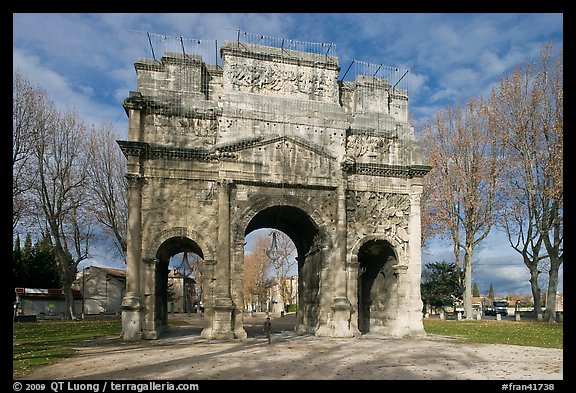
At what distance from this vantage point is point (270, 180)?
67.4 feet

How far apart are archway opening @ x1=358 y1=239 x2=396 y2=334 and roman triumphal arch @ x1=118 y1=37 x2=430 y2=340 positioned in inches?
4.8

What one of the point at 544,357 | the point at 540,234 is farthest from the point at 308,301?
the point at 540,234

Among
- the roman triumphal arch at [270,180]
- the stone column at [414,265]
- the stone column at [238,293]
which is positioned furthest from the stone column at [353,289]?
the stone column at [238,293]

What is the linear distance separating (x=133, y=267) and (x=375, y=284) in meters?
11.6

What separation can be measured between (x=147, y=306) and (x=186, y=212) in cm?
400

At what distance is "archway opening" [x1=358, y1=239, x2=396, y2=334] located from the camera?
2256cm

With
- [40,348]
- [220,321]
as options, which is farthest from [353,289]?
[40,348]

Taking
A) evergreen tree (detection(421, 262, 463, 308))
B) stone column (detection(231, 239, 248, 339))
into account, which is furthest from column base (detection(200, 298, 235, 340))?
evergreen tree (detection(421, 262, 463, 308))

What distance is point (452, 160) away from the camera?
1328 inches

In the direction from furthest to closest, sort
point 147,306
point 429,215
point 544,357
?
1. point 429,215
2. point 147,306
3. point 544,357

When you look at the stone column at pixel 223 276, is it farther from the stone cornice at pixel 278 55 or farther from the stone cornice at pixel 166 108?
the stone cornice at pixel 278 55

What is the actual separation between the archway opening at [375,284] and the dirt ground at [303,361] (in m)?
4.08

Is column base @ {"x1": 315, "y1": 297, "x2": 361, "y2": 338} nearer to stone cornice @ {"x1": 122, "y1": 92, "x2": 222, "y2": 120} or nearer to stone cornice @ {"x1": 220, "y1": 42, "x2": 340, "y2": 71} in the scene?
stone cornice @ {"x1": 122, "y1": 92, "x2": 222, "y2": 120}
